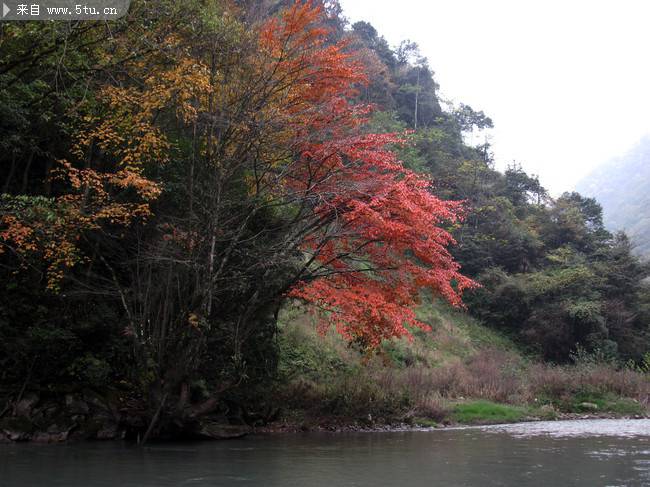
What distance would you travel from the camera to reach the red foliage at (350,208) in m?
12.8

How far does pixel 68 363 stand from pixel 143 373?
204cm

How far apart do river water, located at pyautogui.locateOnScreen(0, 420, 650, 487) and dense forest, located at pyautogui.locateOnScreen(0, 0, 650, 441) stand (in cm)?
176

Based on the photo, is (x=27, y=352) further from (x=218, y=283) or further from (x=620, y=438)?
(x=620, y=438)

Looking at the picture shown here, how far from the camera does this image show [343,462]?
989 centimetres

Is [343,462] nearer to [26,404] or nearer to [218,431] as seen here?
[218,431]

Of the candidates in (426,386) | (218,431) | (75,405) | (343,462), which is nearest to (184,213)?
(75,405)

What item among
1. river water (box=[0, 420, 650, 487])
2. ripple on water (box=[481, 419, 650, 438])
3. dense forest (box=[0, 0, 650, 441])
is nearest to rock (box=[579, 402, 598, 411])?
ripple on water (box=[481, 419, 650, 438])

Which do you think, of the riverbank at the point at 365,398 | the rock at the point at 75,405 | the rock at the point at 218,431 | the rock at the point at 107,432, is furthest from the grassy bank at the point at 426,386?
the rock at the point at 75,405

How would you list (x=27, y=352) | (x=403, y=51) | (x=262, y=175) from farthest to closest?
(x=403, y=51), (x=262, y=175), (x=27, y=352)

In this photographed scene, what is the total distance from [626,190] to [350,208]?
11613 centimetres

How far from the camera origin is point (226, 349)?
1393cm

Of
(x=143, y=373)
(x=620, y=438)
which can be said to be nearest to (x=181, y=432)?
(x=143, y=373)

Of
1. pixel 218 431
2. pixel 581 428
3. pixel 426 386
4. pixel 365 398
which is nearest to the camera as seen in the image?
pixel 218 431

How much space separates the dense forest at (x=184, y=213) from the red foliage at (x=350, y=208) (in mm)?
50
